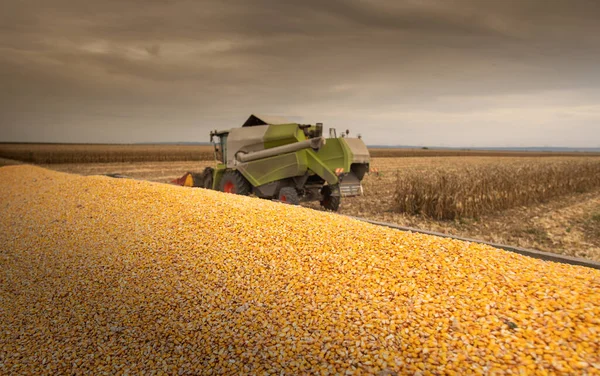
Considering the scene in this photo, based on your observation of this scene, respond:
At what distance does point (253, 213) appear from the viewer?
204 inches

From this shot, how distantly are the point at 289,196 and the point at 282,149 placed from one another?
111cm

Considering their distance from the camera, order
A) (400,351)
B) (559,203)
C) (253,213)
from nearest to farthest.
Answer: (400,351), (253,213), (559,203)

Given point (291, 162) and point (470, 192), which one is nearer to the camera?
point (291, 162)

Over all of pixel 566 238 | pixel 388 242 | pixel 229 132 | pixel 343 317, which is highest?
pixel 229 132

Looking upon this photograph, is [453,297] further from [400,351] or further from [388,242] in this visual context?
[388,242]

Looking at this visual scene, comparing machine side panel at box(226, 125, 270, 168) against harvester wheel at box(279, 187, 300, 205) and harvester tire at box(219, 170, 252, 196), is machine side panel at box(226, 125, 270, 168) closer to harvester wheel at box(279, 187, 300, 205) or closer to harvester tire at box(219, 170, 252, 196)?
harvester tire at box(219, 170, 252, 196)

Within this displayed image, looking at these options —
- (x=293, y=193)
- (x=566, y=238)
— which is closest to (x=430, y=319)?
(x=293, y=193)

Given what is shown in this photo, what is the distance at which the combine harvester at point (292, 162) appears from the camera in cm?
814

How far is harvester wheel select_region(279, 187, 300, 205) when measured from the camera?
8137 mm

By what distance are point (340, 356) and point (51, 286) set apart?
326 centimetres

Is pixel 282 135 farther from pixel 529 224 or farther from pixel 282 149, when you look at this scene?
pixel 529 224

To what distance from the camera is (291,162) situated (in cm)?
815

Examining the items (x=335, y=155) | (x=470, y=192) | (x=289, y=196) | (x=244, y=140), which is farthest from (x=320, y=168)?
(x=470, y=192)

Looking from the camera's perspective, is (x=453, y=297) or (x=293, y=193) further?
(x=293, y=193)
